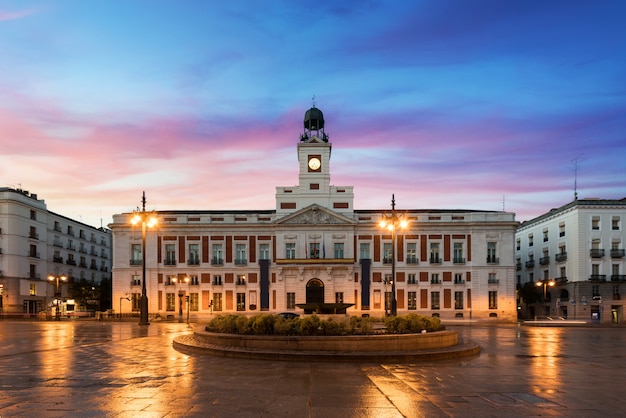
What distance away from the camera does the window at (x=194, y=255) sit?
232 feet

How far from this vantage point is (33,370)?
16141 millimetres

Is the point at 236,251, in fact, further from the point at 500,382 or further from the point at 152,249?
the point at 500,382

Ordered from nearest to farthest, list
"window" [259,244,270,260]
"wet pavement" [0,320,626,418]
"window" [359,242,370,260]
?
"wet pavement" [0,320,626,418]
"window" [359,242,370,260]
"window" [259,244,270,260]

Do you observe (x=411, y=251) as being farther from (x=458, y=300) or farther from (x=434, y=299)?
(x=458, y=300)

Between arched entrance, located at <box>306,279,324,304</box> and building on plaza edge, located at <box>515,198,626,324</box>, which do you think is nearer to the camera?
building on plaza edge, located at <box>515,198,626,324</box>

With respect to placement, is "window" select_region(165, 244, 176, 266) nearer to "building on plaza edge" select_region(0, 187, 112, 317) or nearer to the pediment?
"building on plaza edge" select_region(0, 187, 112, 317)

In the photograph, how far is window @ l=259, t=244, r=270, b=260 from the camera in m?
70.4

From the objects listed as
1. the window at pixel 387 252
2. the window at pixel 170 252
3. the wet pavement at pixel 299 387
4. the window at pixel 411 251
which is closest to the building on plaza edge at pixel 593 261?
the window at pixel 411 251

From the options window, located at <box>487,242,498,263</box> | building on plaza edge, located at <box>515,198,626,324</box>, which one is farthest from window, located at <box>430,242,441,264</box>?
building on plaza edge, located at <box>515,198,626,324</box>

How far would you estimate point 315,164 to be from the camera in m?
71.9

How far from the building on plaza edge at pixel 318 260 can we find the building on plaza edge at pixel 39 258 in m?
12.7

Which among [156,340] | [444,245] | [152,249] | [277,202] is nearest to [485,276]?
[444,245]

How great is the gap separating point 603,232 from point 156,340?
5841 cm

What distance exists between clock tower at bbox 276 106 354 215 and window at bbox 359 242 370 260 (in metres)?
4.52
